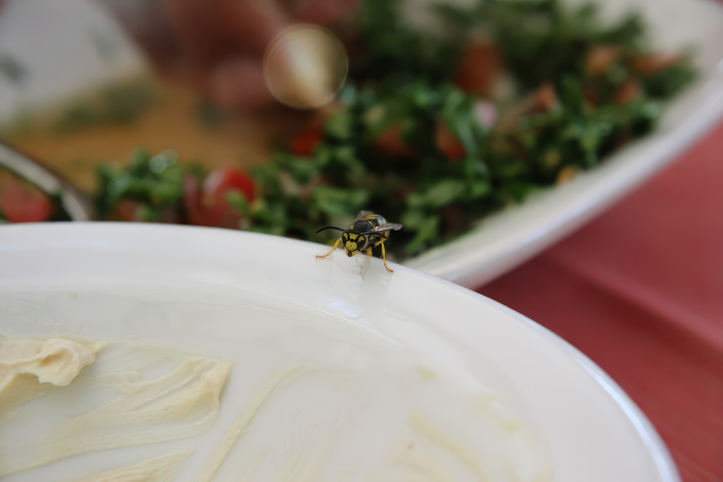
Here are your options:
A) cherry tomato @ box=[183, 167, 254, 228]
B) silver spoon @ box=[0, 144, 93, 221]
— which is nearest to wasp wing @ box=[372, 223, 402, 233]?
cherry tomato @ box=[183, 167, 254, 228]

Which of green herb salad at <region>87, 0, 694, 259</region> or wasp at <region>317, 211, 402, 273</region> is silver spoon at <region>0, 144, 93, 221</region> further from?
wasp at <region>317, 211, 402, 273</region>

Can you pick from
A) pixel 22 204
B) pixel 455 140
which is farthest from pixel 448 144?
pixel 22 204

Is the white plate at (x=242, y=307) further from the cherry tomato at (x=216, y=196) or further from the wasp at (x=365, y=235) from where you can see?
the cherry tomato at (x=216, y=196)

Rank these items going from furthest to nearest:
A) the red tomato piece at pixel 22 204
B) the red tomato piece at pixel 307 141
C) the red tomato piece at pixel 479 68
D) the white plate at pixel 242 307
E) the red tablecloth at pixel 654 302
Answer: the red tomato piece at pixel 479 68 < the red tomato piece at pixel 307 141 < the red tomato piece at pixel 22 204 < the red tablecloth at pixel 654 302 < the white plate at pixel 242 307

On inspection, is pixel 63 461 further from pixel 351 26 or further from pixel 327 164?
pixel 351 26

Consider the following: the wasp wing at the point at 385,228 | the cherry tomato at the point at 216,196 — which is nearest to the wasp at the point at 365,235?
the wasp wing at the point at 385,228

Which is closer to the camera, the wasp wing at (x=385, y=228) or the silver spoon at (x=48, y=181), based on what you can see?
the wasp wing at (x=385, y=228)
